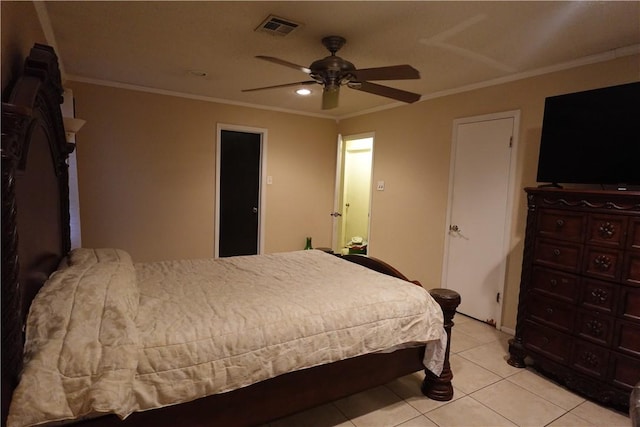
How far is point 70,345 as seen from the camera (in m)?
1.26

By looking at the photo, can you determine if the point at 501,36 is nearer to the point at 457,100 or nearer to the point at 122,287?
the point at 457,100

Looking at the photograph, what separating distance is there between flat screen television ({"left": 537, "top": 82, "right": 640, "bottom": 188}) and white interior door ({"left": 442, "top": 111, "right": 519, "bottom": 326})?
0.52m

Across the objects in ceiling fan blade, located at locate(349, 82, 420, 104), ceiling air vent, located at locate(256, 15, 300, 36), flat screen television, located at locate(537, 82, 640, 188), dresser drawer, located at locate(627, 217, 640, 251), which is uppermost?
ceiling air vent, located at locate(256, 15, 300, 36)

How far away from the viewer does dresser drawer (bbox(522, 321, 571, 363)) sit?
2422 millimetres

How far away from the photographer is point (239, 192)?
191 inches

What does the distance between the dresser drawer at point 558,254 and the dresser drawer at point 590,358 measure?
0.50 meters

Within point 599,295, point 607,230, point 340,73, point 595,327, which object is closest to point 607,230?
point 607,230

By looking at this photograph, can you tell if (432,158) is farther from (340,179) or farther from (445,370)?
(445,370)

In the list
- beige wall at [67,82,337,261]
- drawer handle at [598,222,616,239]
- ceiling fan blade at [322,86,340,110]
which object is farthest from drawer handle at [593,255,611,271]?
beige wall at [67,82,337,261]

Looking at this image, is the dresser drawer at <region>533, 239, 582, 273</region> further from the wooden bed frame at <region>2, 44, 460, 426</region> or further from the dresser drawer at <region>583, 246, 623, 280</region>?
the wooden bed frame at <region>2, 44, 460, 426</region>

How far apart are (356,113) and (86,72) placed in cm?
333

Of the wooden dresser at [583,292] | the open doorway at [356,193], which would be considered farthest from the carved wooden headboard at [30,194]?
the open doorway at [356,193]

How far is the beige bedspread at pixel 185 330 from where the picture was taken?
1239 millimetres

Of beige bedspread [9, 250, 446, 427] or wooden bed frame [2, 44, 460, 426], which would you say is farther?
beige bedspread [9, 250, 446, 427]
